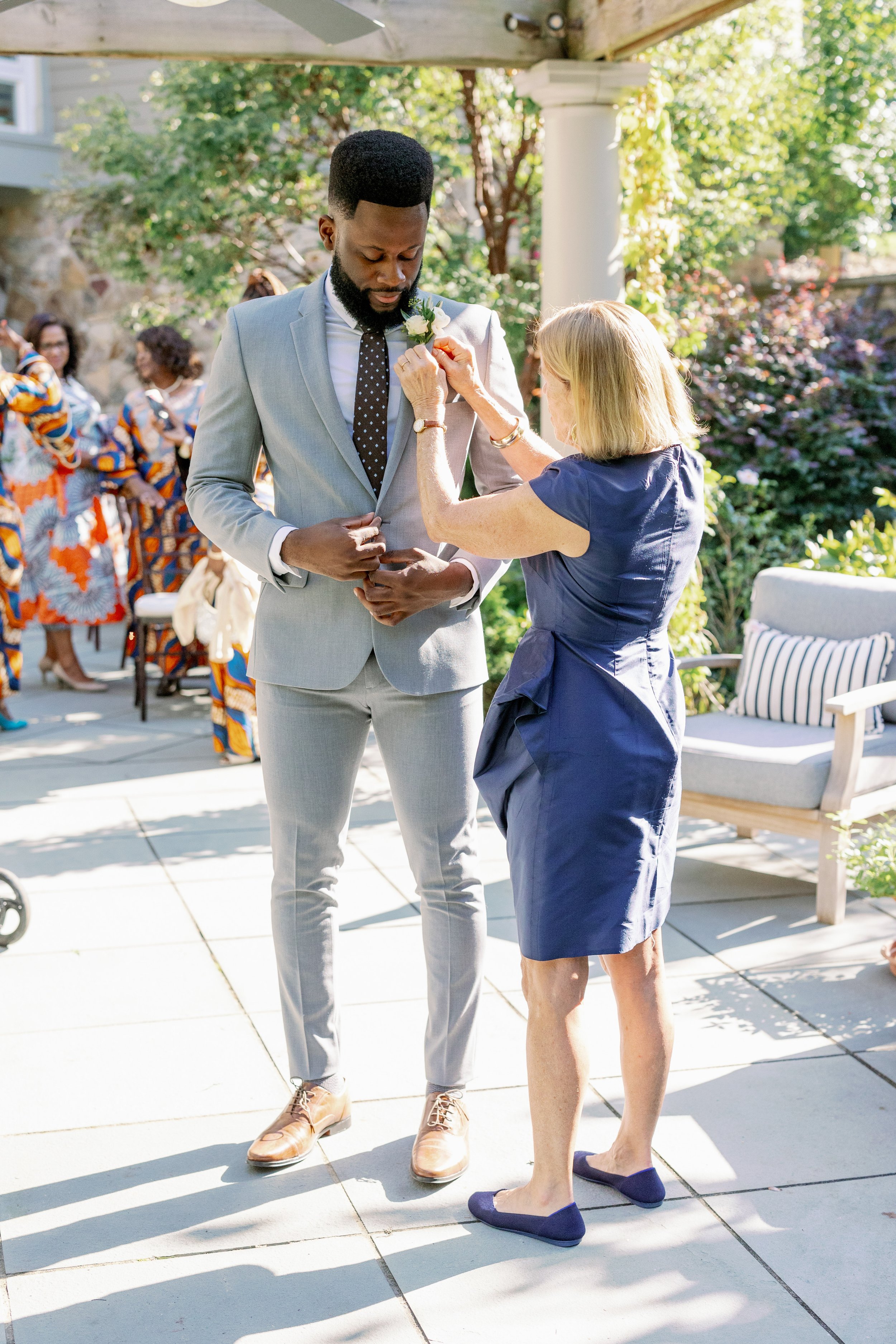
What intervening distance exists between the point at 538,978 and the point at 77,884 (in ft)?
8.18

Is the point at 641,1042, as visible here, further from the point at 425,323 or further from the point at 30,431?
the point at 30,431

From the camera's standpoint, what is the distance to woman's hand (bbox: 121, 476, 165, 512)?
23.7 feet

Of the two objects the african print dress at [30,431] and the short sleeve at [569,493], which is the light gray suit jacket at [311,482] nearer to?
the short sleeve at [569,493]

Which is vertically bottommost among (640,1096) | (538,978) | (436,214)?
(640,1096)

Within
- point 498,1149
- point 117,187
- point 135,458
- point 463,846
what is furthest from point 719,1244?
point 117,187

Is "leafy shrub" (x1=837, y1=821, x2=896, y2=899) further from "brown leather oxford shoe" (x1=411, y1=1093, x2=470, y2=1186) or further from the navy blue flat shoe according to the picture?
"brown leather oxford shoe" (x1=411, y1=1093, x2=470, y2=1186)

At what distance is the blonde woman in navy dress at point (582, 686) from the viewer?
2.22 m

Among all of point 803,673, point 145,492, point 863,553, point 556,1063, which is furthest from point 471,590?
point 145,492

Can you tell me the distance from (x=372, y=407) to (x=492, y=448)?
254 mm

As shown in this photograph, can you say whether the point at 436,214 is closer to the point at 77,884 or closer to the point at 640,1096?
the point at 77,884

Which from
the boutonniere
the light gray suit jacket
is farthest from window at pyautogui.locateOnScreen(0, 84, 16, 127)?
the boutonniere

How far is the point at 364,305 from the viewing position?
2512 millimetres

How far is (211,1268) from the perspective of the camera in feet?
7.66

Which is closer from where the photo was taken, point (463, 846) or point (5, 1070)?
point (463, 846)
